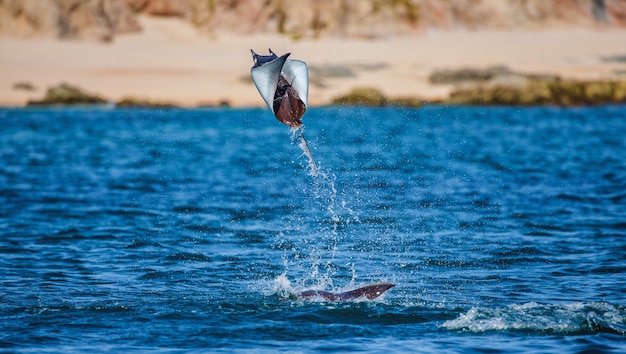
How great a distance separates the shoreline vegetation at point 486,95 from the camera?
211 ft

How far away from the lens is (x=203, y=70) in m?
80.1

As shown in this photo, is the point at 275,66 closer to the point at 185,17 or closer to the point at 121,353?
the point at 121,353

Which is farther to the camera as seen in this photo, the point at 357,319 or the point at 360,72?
the point at 360,72

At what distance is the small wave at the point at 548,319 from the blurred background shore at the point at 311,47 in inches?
2153

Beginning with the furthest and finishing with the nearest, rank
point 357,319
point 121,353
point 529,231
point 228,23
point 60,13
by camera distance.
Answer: point 228,23 → point 60,13 → point 529,231 → point 357,319 → point 121,353

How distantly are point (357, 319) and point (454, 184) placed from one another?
1405 cm

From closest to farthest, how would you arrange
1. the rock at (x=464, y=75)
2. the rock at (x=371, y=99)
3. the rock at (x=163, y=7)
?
the rock at (x=371, y=99) → the rock at (x=464, y=75) → the rock at (x=163, y=7)

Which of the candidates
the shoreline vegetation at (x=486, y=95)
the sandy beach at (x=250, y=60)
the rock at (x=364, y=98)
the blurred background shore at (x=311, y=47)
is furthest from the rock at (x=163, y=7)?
the rock at (x=364, y=98)

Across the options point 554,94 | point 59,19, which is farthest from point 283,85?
point 59,19

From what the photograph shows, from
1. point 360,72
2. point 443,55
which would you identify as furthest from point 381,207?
point 443,55

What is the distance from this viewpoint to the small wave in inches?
464

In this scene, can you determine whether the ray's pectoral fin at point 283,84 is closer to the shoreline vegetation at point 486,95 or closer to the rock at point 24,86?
the shoreline vegetation at point 486,95

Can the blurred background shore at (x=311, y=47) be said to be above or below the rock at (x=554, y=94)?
above

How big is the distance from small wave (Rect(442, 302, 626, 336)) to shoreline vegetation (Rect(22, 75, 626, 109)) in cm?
5317
